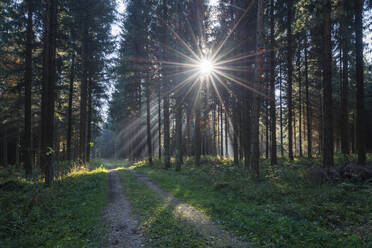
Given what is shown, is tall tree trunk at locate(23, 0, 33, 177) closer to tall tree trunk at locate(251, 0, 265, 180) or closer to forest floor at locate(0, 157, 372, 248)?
forest floor at locate(0, 157, 372, 248)

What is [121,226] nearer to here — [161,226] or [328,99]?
[161,226]

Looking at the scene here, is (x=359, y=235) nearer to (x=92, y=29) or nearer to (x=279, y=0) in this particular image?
(x=279, y=0)

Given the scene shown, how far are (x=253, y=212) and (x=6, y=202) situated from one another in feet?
27.0

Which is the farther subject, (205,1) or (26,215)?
(205,1)

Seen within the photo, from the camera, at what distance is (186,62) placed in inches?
735

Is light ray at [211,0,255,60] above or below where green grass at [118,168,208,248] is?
above

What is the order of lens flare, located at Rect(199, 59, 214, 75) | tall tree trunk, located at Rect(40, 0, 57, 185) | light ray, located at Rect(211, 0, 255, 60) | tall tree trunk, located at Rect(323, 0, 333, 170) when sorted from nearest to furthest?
1. tall tree trunk, located at Rect(40, 0, 57, 185)
2. tall tree trunk, located at Rect(323, 0, 333, 170)
3. light ray, located at Rect(211, 0, 255, 60)
4. lens flare, located at Rect(199, 59, 214, 75)

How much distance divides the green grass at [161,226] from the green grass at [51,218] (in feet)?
3.80

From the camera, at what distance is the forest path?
4.78 m

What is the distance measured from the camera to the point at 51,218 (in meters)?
6.20

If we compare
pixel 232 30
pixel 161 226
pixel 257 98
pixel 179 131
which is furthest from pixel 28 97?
pixel 232 30

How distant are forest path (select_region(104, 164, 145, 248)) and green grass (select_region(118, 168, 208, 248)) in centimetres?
21

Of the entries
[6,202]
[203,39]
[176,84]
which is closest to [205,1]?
[203,39]

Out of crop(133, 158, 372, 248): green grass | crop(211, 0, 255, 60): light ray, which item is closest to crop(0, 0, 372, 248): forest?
crop(133, 158, 372, 248): green grass
